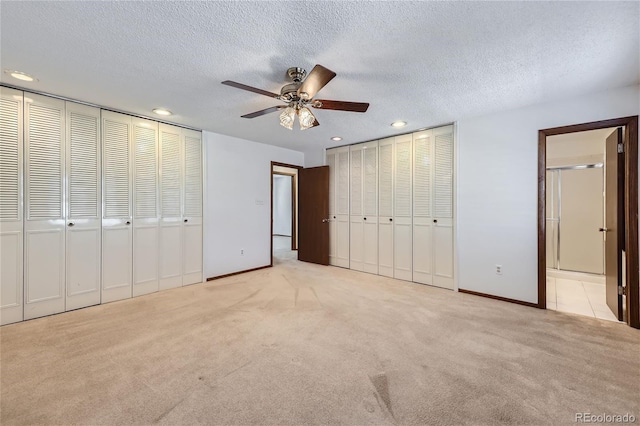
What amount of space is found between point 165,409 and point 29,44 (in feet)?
8.90

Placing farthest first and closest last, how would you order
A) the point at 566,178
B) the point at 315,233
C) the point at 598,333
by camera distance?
the point at 315,233, the point at 566,178, the point at 598,333

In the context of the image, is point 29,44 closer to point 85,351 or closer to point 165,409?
point 85,351

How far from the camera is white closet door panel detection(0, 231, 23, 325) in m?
2.68

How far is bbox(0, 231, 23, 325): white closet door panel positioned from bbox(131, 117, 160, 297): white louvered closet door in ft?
A: 3.32

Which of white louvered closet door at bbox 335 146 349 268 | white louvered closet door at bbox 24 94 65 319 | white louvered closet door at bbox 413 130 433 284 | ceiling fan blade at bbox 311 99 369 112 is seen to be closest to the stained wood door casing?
white louvered closet door at bbox 413 130 433 284

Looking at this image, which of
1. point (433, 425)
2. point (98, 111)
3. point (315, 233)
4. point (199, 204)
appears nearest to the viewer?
point (433, 425)

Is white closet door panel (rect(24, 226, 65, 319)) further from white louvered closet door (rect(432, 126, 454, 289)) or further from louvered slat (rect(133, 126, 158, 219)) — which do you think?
white louvered closet door (rect(432, 126, 454, 289))

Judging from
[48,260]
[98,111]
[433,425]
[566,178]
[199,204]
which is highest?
[98,111]

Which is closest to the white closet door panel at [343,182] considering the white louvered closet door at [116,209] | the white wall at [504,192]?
the white wall at [504,192]

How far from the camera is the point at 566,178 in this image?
4.93 metres

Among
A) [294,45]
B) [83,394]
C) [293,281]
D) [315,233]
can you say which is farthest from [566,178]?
[83,394]

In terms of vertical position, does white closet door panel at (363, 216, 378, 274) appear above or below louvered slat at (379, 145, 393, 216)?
below

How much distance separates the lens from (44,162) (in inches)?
114

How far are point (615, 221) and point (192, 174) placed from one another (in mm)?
5334
